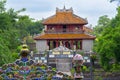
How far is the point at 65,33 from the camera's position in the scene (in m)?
55.6

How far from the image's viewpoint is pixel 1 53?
24.8 metres

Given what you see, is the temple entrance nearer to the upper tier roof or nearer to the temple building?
the temple building

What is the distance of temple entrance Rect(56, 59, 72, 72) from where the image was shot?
39819mm

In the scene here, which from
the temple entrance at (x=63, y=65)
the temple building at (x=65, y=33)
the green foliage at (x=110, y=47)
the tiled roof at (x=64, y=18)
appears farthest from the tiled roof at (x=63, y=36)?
the green foliage at (x=110, y=47)

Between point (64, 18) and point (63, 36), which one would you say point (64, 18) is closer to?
point (64, 18)

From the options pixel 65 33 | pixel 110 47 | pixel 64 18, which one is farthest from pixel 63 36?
pixel 110 47

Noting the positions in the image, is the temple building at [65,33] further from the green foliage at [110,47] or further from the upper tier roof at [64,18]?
the green foliage at [110,47]

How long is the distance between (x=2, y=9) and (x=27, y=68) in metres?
25.5

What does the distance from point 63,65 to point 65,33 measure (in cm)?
1529

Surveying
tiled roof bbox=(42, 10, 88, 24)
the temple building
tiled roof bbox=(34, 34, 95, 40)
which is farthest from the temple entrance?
tiled roof bbox=(42, 10, 88, 24)

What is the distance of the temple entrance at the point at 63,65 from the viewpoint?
39.8m

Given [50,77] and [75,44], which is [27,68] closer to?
[50,77]

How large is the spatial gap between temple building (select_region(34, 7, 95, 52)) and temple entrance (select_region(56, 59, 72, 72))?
11.7m

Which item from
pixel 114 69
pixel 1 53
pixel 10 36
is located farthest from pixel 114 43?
pixel 1 53
